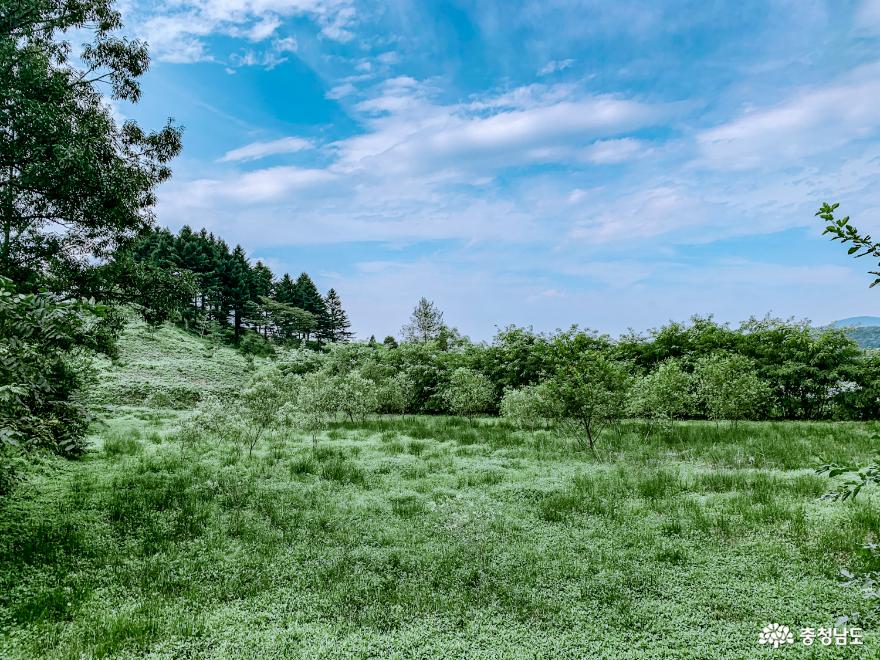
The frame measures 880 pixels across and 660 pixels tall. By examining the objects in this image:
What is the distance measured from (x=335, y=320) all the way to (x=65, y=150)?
2269 inches

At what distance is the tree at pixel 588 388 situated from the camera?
11.4m

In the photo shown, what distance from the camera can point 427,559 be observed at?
549cm

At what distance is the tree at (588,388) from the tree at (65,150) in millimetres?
10265

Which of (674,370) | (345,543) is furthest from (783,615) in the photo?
(674,370)

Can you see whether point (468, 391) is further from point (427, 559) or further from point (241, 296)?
point (241, 296)

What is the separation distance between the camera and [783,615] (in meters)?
4.09

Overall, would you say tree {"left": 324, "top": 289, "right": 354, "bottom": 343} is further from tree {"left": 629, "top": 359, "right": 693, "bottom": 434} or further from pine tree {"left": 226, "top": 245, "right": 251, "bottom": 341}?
tree {"left": 629, "top": 359, "right": 693, "bottom": 434}

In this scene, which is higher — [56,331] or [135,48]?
[135,48]

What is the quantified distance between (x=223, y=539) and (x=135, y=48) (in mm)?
9737

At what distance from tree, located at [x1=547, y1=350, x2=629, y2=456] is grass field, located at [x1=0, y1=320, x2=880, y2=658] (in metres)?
2.01

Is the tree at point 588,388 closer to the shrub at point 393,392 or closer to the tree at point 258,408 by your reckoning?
the tree at point 258,408

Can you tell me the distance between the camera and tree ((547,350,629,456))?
1140 centimetres

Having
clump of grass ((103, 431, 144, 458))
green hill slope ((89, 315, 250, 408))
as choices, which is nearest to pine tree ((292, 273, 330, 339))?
green hill slope ((89, 315, 250, 408))

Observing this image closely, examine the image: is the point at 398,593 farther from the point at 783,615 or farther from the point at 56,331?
the point at 56,331
